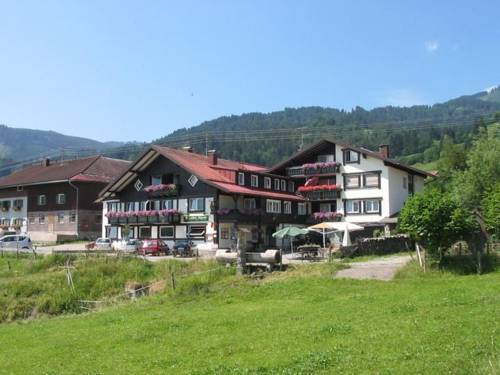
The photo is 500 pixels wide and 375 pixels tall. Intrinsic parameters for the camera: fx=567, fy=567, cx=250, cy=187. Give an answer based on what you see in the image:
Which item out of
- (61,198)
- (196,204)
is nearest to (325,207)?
(196,204)

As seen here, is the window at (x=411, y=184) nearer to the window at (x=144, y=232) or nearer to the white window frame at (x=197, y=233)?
the white window frame at (x=197, y=233)

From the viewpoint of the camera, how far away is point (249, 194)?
2010 inches

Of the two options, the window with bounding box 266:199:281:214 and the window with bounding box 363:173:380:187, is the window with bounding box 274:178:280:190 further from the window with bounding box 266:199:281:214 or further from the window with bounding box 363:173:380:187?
the window with bounding box 363:173:380:187

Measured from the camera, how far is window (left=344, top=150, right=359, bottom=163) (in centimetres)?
5553

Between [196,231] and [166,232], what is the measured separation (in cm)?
399

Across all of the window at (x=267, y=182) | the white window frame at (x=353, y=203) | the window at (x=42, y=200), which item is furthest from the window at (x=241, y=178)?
the window at (x=42, y=200)

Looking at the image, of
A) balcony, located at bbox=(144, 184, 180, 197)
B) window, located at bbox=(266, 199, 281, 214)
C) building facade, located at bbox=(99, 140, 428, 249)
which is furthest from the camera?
window, located at bbox=(266, 199, 281, 214)

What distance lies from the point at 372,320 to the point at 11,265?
3332cm

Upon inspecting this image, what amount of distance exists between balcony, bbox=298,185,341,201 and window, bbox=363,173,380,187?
2661 mm

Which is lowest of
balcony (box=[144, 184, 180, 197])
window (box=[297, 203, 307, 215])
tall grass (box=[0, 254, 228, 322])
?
tall grass (box=[0, 254, 228, 322])

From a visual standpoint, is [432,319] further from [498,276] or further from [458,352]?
[498,276]

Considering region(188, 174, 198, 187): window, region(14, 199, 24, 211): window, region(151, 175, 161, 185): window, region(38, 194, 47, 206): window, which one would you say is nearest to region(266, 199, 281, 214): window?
region(188, 174, 198, 187): window

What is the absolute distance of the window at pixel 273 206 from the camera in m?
54.5

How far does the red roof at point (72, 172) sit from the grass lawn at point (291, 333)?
46681 millimetres
